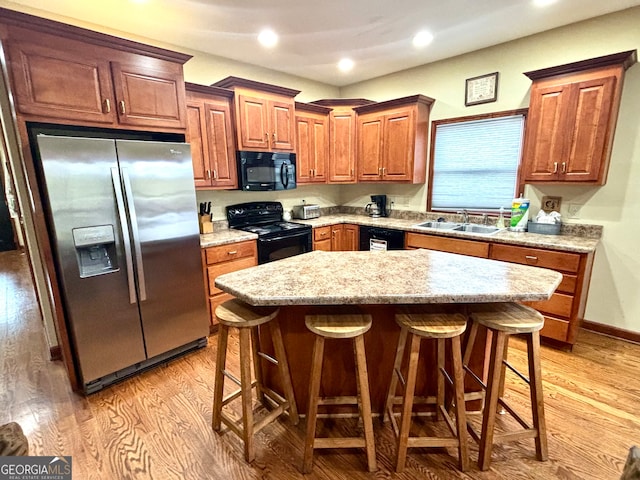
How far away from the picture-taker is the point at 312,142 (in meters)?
4.03

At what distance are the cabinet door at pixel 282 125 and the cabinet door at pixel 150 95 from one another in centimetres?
110

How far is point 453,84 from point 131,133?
132 inches

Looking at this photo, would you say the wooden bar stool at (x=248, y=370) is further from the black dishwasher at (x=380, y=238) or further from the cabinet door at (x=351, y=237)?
the cabinet door at (x=351, y=237)

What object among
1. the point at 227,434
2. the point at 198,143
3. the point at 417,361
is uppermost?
the point at 198,143

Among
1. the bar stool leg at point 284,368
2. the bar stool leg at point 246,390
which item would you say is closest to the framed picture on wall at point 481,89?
the bar stool leg at point 284,368

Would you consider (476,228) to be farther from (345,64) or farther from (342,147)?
(345,64)

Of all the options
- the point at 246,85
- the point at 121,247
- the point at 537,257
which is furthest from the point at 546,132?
the point at 121,247

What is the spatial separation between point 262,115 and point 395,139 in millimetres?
1619

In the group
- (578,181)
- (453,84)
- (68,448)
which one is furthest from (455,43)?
(68,448)

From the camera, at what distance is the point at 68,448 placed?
1789mm

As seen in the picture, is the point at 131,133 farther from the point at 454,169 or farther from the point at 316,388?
the point at 454,169

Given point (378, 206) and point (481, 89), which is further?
point (378, 206)

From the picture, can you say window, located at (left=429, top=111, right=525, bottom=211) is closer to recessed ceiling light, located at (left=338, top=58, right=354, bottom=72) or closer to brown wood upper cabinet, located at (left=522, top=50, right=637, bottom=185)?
brown wood upper cabinet, located at (left=522, top=50, right=637, bottom=185)

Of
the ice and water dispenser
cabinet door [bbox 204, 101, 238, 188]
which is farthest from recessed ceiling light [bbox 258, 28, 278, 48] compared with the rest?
the ice and water dispenser
